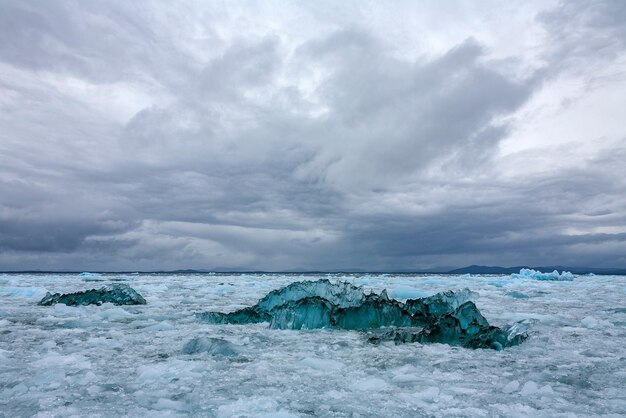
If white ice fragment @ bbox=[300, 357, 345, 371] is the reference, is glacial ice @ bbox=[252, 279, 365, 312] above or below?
above

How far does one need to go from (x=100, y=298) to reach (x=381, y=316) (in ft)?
29.7

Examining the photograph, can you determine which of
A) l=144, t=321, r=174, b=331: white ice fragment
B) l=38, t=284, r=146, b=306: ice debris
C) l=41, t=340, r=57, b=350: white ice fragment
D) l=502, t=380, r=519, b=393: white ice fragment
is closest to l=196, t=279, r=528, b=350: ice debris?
l=144, t=321, r=174, b=331: white ice fragment

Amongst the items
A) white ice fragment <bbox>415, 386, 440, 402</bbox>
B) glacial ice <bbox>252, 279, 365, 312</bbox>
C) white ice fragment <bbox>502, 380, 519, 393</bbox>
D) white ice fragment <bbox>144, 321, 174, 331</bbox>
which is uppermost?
glacial ice <bbox>252, 279, 365, 312</bbox>

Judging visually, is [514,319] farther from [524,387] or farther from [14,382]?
[14,382]

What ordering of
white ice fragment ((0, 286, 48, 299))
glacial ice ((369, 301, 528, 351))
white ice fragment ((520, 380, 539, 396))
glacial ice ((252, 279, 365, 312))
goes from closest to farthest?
white ice fragment ((520, 380, 539, 396)), glacial ice ((369, 301, 528, 351)), glacial ice ((252, 279, 365, 312)), white ice fragment ((0, 286, 48, 299))

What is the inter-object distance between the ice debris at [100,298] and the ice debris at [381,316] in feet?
15.8

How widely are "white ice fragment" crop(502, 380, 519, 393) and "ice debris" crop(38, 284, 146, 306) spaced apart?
38.7 ft

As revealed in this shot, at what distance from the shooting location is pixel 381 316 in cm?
934

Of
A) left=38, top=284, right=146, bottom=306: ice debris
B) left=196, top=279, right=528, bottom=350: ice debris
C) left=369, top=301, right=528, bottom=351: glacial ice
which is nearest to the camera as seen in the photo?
left=369, top=301, right=528, bottom=351: glacial ice

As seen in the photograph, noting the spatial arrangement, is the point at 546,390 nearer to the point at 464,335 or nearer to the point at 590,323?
the point at 464,335

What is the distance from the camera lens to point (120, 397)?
14.2 ft

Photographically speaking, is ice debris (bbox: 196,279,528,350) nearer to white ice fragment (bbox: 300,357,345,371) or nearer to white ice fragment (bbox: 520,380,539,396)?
white ice fragment (bbox: 300,357,345,371)

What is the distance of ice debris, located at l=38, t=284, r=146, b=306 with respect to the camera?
1312 cm

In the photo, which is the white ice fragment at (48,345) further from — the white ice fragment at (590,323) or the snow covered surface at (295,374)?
the white ice fragment at (590,323)
